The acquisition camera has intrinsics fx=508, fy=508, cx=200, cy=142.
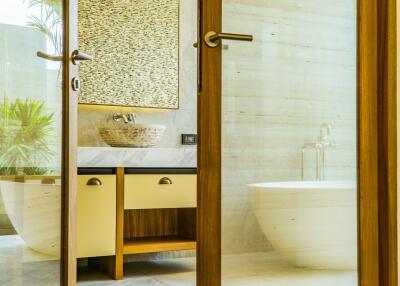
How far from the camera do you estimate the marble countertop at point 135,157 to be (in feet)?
9.44

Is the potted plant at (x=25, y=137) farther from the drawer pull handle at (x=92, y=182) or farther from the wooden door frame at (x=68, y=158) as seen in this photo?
the drawer pull handle at (x=92, y=182)

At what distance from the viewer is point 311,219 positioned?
1.58 metres

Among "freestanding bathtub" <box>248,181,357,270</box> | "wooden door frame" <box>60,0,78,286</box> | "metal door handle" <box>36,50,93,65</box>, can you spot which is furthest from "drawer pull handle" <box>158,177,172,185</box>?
"freestanding bathtub" <box>248,181,357,270</box>

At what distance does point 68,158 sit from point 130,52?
1.78m

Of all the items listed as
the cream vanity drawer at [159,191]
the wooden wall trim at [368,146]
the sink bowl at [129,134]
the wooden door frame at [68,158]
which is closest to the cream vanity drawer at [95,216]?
the cream vanity drawer at [159,191]

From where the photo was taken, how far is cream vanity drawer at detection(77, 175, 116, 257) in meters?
2.80

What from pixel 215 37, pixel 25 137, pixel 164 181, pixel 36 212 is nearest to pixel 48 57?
pixel 25 137

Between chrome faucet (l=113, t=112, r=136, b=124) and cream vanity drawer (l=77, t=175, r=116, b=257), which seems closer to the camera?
cream vanity drawer (l=77, t=175, r=116, b=257)

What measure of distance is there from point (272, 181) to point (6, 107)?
2.96 feet

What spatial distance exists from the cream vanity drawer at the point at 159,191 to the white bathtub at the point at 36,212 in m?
1.05

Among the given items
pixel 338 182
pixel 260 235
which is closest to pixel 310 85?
pixel 338 182

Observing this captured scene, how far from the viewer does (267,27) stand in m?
1.55

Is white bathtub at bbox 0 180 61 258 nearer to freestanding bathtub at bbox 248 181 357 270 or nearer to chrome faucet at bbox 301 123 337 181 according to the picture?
freestanding bathtub at bbox 248 181 357 270

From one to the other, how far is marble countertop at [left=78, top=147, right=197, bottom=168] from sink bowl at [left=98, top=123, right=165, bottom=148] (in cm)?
21
